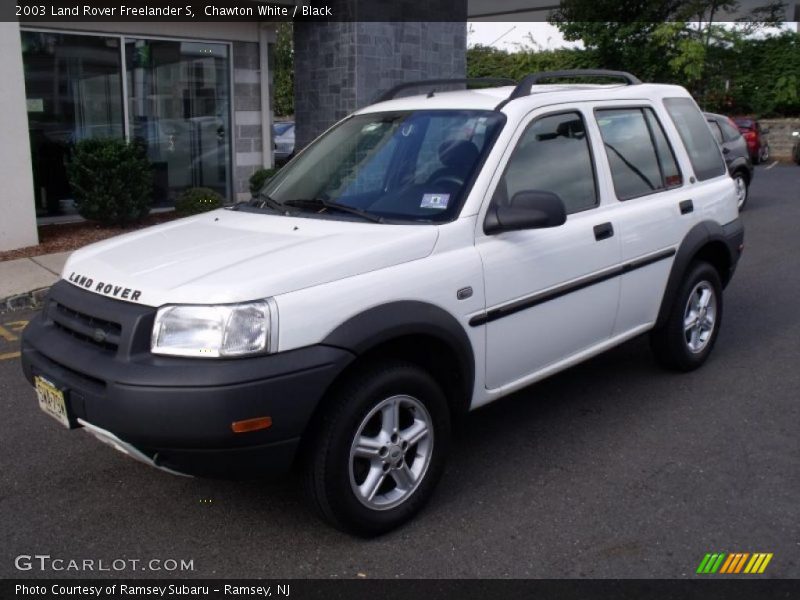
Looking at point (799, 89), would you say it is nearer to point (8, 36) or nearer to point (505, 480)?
point (8, 36)

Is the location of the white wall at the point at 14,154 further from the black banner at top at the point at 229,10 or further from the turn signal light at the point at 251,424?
the turn signal light at the point at 251,424

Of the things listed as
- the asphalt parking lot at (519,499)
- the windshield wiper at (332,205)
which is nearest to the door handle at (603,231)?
the asphalt parking lot at (519,499)

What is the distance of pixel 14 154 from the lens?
32.3ft

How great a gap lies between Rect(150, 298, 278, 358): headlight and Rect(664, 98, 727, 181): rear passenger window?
3472 mm

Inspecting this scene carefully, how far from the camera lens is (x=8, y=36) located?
9.59m

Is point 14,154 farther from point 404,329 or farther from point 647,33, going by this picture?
point 647,33

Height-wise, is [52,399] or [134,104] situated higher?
[134,104]

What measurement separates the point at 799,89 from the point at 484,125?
28.5m

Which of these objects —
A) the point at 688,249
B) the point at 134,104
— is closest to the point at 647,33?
the point at 134,104

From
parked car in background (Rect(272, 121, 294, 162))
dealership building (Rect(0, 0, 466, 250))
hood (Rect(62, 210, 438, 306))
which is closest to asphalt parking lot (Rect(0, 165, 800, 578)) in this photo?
hood (Rect(62, 210, 438, 306))

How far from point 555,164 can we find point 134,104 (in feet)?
30.8

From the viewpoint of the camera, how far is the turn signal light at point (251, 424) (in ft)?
10.1
